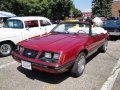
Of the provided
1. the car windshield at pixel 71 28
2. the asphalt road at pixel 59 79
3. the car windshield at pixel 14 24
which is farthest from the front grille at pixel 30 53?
the car windshield at pixel 14 24

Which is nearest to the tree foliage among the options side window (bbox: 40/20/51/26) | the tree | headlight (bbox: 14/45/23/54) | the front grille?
the tree

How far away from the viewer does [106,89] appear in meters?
4.33

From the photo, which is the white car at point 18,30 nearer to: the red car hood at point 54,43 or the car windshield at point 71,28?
the car windshield at point 71,28

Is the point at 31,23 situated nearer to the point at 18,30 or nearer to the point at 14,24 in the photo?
the point at 14,24

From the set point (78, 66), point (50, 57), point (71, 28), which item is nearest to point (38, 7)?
point (71, 28)

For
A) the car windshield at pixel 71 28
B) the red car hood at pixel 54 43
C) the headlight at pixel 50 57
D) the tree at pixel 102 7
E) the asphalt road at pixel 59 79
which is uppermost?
the tree at pixel 102 7

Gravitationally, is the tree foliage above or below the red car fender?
above

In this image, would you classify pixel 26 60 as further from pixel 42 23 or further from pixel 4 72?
pixel 42 23

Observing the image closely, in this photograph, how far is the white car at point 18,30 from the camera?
698 cm

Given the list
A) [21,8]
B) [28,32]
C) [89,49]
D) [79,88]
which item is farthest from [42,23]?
[21,8]

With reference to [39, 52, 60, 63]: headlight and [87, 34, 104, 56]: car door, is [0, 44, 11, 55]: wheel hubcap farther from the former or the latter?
[87, 34, 104, 56]: car door

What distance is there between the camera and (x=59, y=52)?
4.25 m

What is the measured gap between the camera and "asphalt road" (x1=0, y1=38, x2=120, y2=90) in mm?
4422

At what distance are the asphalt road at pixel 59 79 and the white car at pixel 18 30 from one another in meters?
1.16
